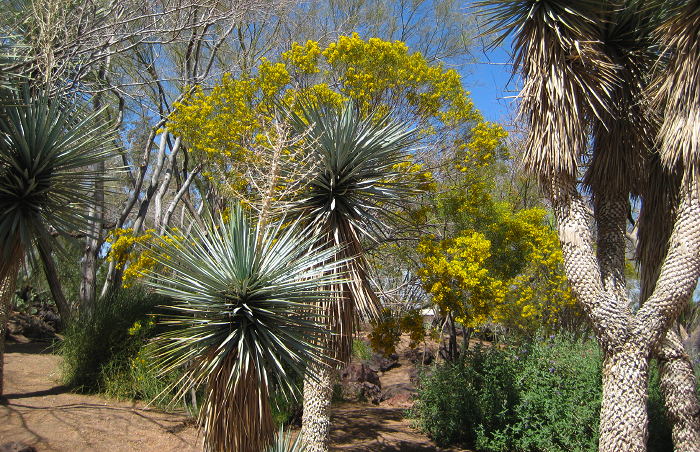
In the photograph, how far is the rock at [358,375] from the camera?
13781 mm

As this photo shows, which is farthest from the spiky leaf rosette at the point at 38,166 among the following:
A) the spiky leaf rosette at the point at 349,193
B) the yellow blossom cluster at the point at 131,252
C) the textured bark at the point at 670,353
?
the textured bark at the point at 670,353

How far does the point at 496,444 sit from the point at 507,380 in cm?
105

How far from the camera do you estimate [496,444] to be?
9805 millimetres

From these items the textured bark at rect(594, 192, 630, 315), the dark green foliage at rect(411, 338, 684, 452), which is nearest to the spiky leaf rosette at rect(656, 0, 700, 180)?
the textured bark at rect(594, 192, 630, 315)

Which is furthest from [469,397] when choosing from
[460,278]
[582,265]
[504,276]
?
[582,265]

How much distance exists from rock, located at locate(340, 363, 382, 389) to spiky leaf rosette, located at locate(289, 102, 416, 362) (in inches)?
246

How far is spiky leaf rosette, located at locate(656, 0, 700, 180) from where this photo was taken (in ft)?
21.7

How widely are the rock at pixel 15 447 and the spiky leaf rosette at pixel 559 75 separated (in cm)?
728

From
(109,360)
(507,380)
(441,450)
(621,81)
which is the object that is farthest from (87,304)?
(621,81)

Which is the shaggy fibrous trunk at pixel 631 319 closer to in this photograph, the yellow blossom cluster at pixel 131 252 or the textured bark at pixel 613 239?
the textured bark at pixel 613 239

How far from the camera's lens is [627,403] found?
267 inches

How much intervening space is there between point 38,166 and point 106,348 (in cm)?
404

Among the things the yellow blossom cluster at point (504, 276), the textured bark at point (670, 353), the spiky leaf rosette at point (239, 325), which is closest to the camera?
the spiky leaf rosette at point (239, 325)

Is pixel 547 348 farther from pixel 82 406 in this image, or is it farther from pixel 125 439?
pixel 82 406
